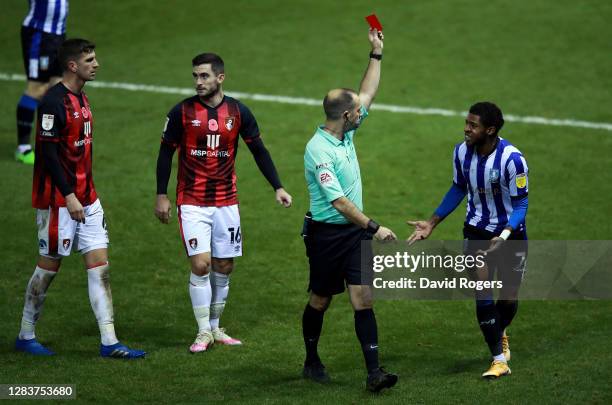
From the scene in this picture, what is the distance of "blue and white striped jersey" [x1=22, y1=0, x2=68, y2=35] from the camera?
1562 centimetres

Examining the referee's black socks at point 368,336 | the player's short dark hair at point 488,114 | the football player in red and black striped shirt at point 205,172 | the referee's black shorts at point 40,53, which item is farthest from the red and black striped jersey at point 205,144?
the referee's black shorts at point 40,53

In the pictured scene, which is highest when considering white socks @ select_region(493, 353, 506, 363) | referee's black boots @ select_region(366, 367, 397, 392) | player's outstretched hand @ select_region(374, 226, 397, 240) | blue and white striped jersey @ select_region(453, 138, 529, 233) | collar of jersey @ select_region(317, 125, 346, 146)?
collar of jersey @ select_region(317, 125, 346, 146)

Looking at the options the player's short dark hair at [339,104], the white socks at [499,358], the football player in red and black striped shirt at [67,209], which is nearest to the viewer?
the player's short dark hair at [339,104]

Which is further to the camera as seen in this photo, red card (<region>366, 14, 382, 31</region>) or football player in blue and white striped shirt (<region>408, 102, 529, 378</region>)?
red card (<region>366, 14, 382, 31</region>)

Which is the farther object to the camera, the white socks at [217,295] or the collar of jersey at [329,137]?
the white socks at [217,295]

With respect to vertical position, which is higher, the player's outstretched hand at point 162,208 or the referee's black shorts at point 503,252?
the player's outstretched hand at point 162,208

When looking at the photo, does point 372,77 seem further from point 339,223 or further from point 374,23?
point 339,223

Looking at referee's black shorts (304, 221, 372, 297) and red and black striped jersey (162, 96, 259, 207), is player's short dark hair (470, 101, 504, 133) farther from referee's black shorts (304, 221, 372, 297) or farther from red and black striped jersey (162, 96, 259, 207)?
red and black striped jersey (162, 96, 259, 207)

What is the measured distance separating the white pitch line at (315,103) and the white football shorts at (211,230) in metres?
8.26

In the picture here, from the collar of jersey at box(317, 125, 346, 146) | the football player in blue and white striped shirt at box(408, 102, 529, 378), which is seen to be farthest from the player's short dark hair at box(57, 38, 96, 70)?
the football player in blue and white striped shirt at box(408, 102, 529, 378)

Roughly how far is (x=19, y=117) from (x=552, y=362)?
9.06 meters

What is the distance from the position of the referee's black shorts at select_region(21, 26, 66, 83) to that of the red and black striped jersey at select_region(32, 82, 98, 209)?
5.98 m

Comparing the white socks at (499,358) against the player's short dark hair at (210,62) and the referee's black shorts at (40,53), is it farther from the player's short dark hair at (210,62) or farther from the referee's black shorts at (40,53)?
the referee's black shorts at (40,53)

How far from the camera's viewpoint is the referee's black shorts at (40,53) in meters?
15.5
